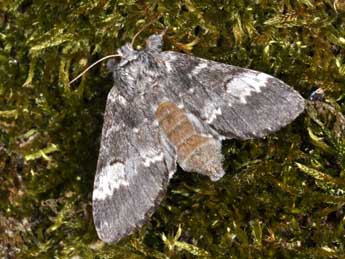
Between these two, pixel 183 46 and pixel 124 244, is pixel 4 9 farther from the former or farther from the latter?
pixel 124 244

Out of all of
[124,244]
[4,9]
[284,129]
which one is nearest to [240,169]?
[284,129]

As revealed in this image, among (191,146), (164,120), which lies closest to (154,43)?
(164,120)

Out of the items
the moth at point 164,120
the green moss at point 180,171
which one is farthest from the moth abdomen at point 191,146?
the green moss at point 180,171

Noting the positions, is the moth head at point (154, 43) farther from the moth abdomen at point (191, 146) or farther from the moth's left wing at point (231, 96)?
the moth abdomen at point (191, 146)

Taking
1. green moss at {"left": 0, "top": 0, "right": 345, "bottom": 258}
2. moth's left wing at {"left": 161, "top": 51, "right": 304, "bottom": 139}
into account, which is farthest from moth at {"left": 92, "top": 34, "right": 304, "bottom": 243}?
green moss at {"left": 0, "top": 0, "right": 345, "bottom": 258}

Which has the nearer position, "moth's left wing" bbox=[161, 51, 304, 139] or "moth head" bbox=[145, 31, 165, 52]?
"moth's left wing" bbox=[161, 51, 304, 139]

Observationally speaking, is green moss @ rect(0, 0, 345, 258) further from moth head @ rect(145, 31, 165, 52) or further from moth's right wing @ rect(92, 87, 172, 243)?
moth's right wing @ rect(92, 87, 172, 243)
